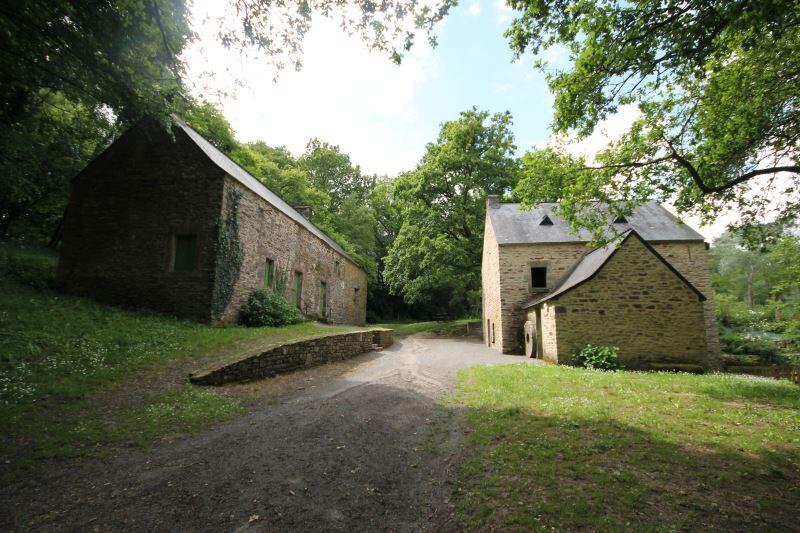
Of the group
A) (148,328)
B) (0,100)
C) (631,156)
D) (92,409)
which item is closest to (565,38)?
(631,156)

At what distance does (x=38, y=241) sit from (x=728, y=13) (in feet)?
108

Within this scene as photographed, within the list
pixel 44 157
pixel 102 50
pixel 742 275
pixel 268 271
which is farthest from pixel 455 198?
pixel 742 275

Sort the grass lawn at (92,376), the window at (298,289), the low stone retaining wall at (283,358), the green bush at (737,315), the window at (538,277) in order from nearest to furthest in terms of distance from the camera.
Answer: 1. the grass lawn at (92,376)
2. the low stone retaining wall at (283,358)
3. the window at (538,277)
4. the window at (298,289)
5. the green bush at (737,315)

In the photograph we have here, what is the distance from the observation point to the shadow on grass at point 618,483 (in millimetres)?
3098

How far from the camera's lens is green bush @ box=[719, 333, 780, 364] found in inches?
803

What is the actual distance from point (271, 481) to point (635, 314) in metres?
13.5

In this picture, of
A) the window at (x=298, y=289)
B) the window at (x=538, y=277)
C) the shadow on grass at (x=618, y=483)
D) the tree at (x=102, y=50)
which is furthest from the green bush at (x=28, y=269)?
the window at (x=538, y=277)

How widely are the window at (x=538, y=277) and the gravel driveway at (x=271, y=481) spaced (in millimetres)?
13353

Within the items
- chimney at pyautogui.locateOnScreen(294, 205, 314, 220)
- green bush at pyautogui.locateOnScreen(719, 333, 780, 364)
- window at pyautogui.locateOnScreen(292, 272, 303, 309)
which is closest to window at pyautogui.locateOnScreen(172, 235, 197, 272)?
window at pyautogui.locateOnScreen(292, 272, 303, 309)

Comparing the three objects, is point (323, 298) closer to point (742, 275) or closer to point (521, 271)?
point (521, 271)

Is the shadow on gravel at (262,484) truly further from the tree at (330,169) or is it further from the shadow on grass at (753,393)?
the tree at (330,169)

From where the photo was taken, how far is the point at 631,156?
912 cm

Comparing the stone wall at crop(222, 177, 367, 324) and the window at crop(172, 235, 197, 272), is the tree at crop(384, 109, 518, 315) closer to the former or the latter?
the stone wall at crop(222, 177, 367, 324)

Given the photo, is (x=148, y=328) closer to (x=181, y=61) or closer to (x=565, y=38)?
(x=181, y=61)
